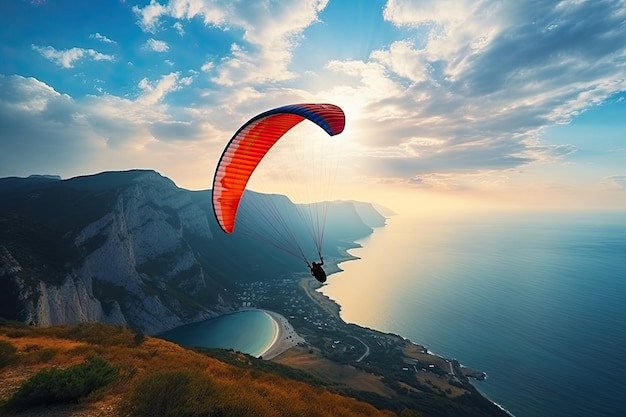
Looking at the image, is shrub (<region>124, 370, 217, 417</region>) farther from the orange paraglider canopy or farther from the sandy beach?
the sandy beach

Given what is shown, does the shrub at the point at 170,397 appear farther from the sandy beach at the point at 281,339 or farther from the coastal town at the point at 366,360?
the sandy beach at the point at 281,339

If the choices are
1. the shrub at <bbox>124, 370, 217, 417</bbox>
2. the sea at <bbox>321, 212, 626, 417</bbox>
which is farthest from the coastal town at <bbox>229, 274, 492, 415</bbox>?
the shrub at <bbox>124, 370, 217, 417</bbox>

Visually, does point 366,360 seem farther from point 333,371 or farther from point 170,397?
point 170,397

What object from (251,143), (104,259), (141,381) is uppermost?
(251,143)

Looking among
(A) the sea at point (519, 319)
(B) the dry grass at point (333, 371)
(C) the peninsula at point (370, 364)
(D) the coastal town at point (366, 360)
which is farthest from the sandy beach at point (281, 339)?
(A) the sea at point (519, 319)

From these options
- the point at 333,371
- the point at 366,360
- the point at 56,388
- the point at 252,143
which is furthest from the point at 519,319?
the point at 56,388

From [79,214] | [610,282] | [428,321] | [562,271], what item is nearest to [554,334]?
[428,321]

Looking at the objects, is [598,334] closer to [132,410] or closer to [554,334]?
[554,334]
